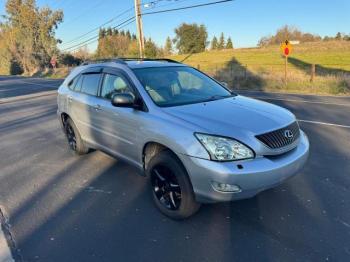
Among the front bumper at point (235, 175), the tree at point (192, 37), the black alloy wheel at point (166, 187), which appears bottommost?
the black alloy wheel at point (166, 187)

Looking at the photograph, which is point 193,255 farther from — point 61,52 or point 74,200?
point 61,52

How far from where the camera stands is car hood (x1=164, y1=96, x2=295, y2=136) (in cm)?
349

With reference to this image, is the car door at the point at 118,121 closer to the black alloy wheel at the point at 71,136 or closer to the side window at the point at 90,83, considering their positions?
the side window at the point at 90,83

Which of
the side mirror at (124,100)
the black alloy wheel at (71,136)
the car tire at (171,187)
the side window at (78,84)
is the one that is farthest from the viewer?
the black alloy wheel at (71,136)

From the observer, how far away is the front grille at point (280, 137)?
3468 millimetres

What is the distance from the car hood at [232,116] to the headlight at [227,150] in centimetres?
9

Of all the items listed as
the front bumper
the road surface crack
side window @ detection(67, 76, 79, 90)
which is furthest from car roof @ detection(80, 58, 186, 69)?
the road surface crack

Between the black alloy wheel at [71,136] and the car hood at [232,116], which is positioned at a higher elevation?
the car hood at [232,116]

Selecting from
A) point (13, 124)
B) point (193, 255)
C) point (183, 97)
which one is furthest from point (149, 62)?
point (13, 124)

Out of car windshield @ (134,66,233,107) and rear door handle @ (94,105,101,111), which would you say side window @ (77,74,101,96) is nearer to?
rear door handle @ (94,105,101,111)

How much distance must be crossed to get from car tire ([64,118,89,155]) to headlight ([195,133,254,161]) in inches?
127

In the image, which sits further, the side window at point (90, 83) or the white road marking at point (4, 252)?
the side window at point (90, 83)

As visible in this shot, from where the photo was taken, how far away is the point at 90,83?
5.54 metres

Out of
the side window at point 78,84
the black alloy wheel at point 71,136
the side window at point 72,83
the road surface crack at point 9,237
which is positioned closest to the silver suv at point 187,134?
the side window at point 78,84
